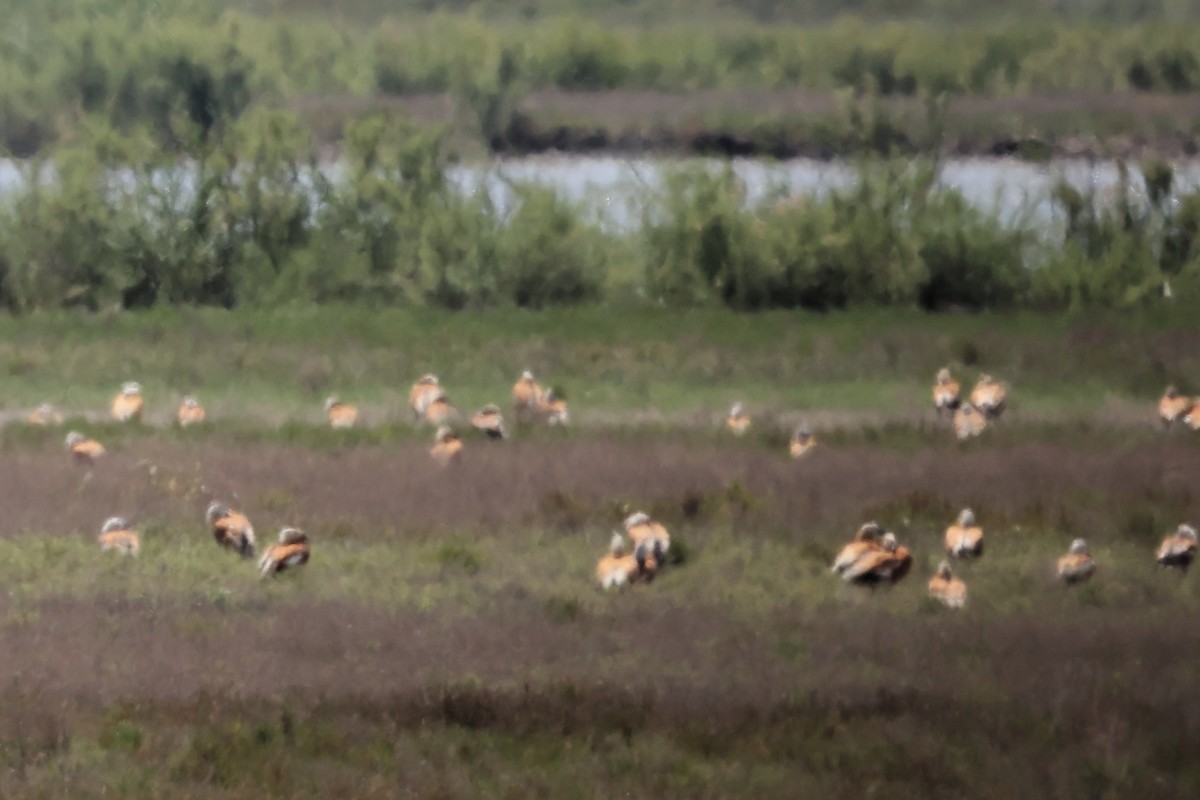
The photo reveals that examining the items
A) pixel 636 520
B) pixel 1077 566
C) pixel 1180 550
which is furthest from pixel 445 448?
pixel 1180 550

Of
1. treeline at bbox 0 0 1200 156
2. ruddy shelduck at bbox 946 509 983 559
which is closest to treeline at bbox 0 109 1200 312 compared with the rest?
treeline at bbox 0 0 1200 156

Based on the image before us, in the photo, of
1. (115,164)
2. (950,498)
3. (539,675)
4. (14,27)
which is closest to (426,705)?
(539,675)

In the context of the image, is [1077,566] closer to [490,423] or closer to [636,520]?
[636,520]

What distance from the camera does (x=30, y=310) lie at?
424 inches

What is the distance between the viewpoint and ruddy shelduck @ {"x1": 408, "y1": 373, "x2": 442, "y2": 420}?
8320 millimetres

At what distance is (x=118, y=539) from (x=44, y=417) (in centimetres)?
245

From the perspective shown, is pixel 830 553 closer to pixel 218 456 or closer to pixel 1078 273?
pixel 218 456

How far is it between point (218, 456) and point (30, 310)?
12.0 ft

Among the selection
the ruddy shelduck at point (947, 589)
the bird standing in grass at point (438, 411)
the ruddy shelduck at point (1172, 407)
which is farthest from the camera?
the bird standing in grass at point (438, 411)

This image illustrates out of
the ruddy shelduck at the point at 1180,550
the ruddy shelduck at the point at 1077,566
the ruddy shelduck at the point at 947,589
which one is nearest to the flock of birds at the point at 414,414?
the ruddy shelduck at the point at 947,589

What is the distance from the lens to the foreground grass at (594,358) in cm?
849

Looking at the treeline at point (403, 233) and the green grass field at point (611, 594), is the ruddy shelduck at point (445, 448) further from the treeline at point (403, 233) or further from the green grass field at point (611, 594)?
the treeline at point (403, 233)

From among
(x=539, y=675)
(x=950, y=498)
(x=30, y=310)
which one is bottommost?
(x=30, y=310)

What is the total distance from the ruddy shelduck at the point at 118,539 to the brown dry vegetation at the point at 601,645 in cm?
6
